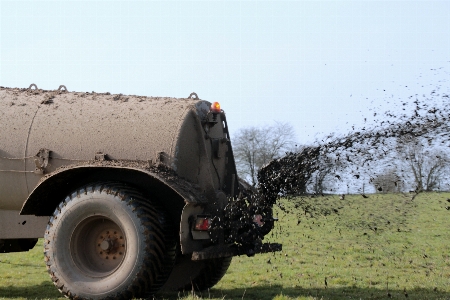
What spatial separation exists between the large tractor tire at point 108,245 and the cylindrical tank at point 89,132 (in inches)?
21.7

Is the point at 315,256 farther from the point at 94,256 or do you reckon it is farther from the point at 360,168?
the point at 94,256

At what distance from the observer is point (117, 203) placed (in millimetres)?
6715

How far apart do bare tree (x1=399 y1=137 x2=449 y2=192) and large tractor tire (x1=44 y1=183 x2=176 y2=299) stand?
299 centimetres

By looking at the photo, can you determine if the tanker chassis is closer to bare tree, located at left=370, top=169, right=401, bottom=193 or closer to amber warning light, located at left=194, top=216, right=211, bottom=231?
amber warning light, located at left=194, top=216, right=211, bottom=231

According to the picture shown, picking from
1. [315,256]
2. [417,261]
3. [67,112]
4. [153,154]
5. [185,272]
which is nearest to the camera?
[153,154]

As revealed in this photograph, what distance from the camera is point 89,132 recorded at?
24.0 feet

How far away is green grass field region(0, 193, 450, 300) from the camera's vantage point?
7.96m

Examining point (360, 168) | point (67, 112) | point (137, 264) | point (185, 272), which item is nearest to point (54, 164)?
point (67, 112)

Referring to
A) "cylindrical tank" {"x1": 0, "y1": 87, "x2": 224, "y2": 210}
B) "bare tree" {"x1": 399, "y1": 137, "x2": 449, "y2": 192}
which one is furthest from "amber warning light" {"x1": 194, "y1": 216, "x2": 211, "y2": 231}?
"bare tree" {"x1": 399, "y1": 137, "x2": 449, "y2": 192}

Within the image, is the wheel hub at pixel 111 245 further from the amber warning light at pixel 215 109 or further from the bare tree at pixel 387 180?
the bare tree at pixel 387 180

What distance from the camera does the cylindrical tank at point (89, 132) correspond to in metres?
7.14

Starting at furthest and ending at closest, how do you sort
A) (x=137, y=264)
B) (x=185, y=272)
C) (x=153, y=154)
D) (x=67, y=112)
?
1. (x=185, y=272)
2. (x=67, y=112)
3. (x=153, y=154)
4. (x=137, y=264)

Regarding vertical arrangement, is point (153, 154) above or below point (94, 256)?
above

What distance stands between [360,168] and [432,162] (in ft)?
2.78
